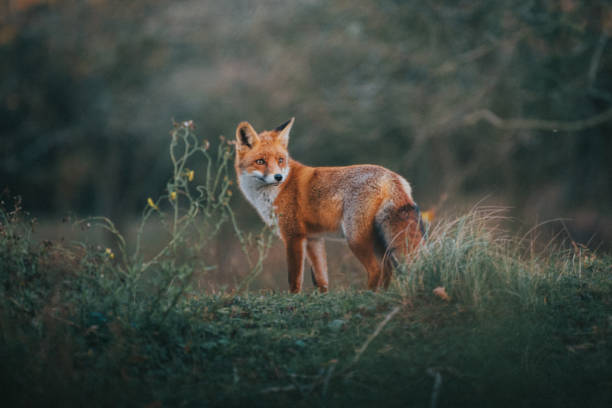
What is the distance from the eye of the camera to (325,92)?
1416cm

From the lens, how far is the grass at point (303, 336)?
298 centimetres

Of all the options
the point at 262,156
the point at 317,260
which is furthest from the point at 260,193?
the point at 317,260

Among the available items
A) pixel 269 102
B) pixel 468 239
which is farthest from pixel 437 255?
pixel 269 102

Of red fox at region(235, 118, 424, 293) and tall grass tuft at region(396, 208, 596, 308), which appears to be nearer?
tall grass tuft at region(396, 208, 596, 308)

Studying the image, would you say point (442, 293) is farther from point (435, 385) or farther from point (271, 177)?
point (271, 177)

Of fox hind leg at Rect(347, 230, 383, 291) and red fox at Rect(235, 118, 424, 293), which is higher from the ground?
red fox at Rect(235, 118, 424, 293)

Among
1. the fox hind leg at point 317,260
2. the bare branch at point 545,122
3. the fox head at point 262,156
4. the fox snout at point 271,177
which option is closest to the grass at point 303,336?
the fox hind leg at point 317,260

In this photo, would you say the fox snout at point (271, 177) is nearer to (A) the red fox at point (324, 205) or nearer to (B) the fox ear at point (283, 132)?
(A) the red fox at point (324, 205)

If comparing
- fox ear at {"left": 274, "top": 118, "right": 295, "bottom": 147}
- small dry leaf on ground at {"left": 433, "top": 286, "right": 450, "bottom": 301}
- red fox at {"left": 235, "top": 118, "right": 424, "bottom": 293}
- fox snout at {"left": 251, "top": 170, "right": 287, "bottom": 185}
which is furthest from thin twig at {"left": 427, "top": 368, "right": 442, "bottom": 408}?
fox ear at {"left": 274, "top": 118, "right": 295, "bottom": 147}

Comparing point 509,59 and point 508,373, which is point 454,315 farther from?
point 509,59

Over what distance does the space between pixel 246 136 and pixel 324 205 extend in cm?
120

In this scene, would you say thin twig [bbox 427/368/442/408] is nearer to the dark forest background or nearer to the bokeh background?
the dark forest background

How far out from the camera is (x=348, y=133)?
14789mm

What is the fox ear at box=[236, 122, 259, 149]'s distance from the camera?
563 cm
